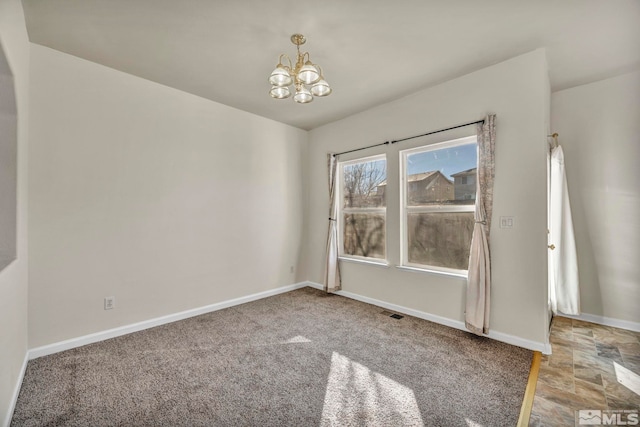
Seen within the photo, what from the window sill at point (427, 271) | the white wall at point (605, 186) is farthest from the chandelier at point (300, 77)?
the white wall at point (605, 186)

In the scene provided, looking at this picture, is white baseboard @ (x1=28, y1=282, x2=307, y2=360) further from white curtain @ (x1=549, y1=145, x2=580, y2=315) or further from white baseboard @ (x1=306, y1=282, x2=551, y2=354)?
white curtain @ (x1=549, y1=145, x2=580, y2=315)

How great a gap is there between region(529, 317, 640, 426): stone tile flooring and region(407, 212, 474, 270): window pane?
1.09 metres

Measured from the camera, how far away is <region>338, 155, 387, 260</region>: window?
12.8 ft

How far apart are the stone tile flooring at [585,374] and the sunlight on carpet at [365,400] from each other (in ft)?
2.47

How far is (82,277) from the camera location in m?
2.62

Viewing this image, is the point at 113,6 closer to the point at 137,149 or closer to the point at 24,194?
the point at 137,149

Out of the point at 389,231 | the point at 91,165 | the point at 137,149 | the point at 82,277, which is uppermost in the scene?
the point at 137,149

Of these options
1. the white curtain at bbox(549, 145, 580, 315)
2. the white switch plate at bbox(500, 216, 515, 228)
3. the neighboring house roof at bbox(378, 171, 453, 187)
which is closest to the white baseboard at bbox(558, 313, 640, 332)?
the white curtain at bbox(549, 145, 580, 315)

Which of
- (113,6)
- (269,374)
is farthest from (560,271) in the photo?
(113,6)

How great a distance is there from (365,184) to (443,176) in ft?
3.84

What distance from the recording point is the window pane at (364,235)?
12.8 ft

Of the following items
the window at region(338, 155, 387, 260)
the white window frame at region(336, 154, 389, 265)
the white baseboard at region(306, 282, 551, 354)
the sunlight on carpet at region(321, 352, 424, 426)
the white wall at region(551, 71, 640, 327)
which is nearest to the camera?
the sunlight on carpet at region(321, 352, 424, 426)

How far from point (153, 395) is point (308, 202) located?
3351mm

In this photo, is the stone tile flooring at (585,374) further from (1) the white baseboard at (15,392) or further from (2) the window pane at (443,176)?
(1) the white baseboard at (15,392)
